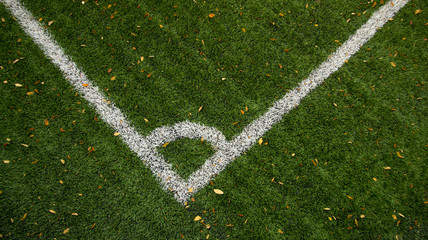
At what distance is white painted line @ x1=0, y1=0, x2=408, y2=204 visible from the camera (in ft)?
7.85

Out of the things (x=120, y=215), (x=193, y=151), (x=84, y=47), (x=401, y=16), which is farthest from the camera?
(x=401, y=16)

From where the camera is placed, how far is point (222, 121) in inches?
100

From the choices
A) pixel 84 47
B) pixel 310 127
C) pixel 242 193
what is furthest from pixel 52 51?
pixel 310 127

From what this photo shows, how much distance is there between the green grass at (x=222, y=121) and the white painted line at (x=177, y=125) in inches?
3.1

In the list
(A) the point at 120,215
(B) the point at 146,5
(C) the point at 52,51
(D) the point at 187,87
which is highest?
(B) the point at 146,5

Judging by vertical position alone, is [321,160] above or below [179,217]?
above

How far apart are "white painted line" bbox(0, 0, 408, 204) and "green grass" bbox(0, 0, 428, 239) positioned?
0.08 meters

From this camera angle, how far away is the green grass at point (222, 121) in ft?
7.54

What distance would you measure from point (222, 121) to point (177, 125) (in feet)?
1.77

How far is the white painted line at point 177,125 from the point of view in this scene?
7.85ft

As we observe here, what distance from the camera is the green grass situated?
7.54 feet

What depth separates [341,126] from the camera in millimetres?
2580

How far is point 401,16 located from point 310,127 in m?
2.00

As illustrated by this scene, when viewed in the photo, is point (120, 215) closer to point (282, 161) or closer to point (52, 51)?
point (282, 161)
